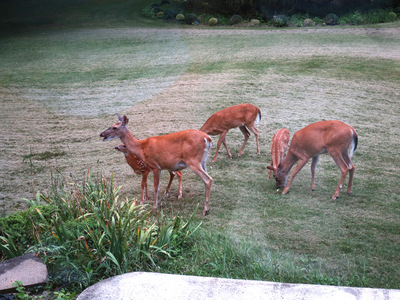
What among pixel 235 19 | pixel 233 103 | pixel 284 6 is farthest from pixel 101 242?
pixel 235 19

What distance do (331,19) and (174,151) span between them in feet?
29.1

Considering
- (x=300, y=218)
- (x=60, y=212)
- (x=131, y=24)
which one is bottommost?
(x=300, y=218)

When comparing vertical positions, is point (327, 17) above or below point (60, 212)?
above

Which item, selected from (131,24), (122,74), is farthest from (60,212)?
(131,24)

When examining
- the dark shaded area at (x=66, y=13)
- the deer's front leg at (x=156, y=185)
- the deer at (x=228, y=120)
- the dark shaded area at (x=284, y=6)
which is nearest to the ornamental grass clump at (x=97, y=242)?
the deer's front leg at (x=156, y=185)

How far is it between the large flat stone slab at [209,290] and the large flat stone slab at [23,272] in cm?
58

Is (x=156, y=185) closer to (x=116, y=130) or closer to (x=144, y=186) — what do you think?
(x=144, y=186)

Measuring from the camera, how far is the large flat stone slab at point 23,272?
12.9ft

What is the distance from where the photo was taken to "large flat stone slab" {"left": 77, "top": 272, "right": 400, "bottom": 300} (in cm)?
350

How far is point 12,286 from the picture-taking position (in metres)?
3.88

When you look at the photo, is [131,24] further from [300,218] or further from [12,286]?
[12,286]

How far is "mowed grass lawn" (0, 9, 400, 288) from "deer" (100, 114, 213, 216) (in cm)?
49

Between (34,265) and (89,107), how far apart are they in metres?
6.49

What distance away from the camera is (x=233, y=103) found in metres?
9.89
